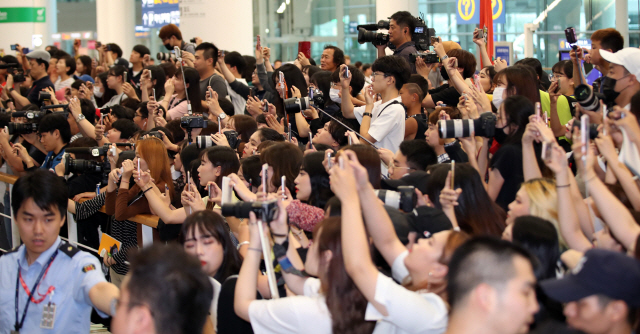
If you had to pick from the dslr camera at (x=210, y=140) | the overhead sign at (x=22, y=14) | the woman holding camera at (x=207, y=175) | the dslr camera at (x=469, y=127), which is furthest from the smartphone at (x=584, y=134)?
the overhead sign at (x=22, y=14)

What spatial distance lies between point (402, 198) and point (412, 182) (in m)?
0.51

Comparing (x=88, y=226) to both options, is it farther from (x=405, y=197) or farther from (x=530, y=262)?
(x=530, y=262)

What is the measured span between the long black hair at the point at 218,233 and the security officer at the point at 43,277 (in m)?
0.36

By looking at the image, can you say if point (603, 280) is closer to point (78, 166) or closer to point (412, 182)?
point (412, 182)

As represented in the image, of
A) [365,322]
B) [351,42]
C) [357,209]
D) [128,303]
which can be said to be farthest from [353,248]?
[351,42]

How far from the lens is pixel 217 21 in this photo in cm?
834

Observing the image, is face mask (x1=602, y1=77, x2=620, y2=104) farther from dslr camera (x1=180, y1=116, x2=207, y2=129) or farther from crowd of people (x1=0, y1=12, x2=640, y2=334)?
dslr camera (x1=180, y1=116, x2=207, y2=129)

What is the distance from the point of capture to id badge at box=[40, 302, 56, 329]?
234 centimetres

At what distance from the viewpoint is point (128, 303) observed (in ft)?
5.69

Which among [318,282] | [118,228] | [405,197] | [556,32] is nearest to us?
[318,282]

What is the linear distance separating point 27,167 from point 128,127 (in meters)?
0.88

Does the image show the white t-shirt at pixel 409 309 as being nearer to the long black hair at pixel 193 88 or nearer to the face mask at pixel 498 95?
the face mask at pixel 498 95

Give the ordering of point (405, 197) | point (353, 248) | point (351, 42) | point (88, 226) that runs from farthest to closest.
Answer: point (351, 42) → point (88, 226) → point (405, 197) → point (353, 248)

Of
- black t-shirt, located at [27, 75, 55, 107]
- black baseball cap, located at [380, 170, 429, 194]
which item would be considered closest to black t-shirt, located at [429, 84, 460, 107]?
black baseball cap, located at [380, 170, 429, 194]
